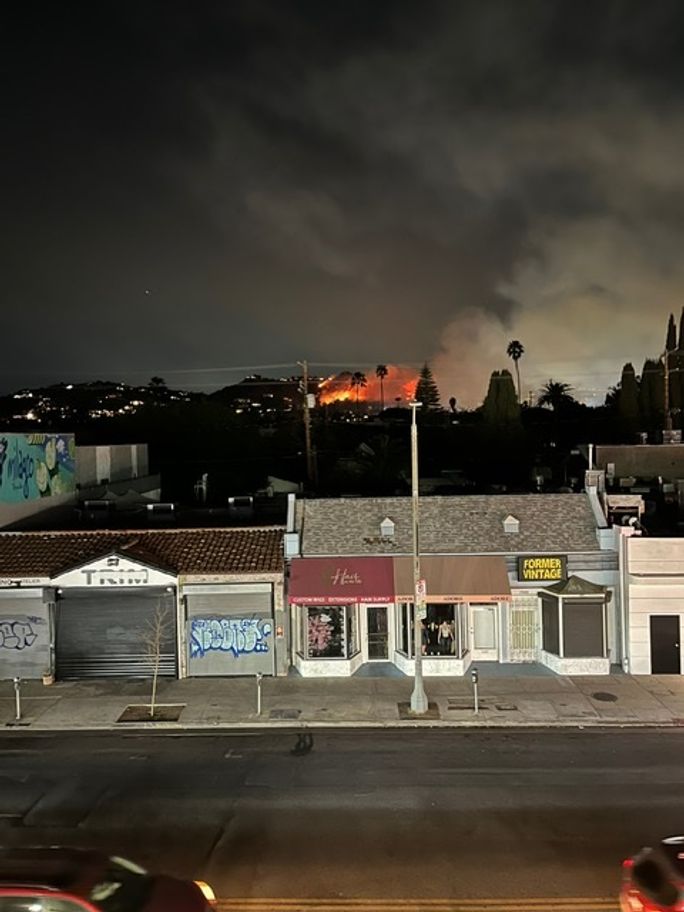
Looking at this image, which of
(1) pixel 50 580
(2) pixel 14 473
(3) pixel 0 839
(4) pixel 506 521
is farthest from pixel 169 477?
(3) pixel 0 839

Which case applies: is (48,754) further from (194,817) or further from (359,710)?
(359,710)

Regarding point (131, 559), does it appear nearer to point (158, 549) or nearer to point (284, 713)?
point (158, 549)

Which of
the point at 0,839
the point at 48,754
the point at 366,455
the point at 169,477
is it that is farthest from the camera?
the point at 169,477

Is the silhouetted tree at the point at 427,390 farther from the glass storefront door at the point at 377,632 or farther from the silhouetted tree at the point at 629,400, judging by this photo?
the glass storefront door at the point at 377,632

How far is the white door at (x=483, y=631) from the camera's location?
22.1 meters

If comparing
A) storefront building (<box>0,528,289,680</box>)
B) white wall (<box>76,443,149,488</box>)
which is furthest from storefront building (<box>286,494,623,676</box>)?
white wall (<box>76,443,149,488</box>)

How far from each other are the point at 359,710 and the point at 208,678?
5.64 m

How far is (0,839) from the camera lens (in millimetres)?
11688

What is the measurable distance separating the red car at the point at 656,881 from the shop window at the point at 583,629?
38.5ft

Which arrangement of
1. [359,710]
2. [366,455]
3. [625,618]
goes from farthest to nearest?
[366,455] → [625,618] → [359,710]

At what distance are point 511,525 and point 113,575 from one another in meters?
13.0

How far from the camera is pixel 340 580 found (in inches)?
838

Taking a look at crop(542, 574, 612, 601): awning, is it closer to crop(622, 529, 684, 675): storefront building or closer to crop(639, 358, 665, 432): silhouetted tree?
crop(622, 529, 684, 675): storefront building

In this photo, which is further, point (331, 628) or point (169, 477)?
point (169, 477)
